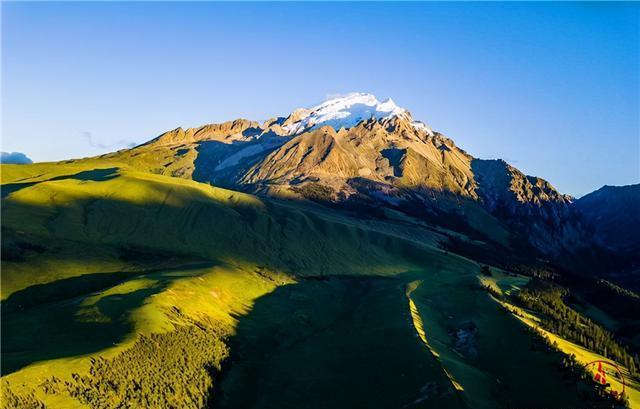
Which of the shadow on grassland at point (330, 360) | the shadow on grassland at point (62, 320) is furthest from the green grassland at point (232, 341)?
the shadow on grassland at point (62, 320)

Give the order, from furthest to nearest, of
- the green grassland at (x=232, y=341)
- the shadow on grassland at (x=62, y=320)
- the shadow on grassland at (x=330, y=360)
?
the shadow on grassland at (x=62, y=320), the shadow on grassland at (x=330, y=360), the green grassland at (x=232, y=341)

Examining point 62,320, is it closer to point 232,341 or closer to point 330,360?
point 232,341

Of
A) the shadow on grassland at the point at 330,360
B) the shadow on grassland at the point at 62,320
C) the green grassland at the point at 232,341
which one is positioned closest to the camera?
the green grassland at the point at 232,341

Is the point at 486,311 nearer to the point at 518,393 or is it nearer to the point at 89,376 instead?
the point at 518,393

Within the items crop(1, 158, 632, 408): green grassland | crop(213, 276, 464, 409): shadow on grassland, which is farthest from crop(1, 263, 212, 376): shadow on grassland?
crop(213, 276, 464, 409): shadow on grassland

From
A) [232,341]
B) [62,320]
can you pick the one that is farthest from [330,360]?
[62,320]

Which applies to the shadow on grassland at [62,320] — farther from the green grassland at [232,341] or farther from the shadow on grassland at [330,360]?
the shadow on grassland at [330,360]

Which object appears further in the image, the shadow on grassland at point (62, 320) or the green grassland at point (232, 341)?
the shadow on grassland at point (62, 320)
